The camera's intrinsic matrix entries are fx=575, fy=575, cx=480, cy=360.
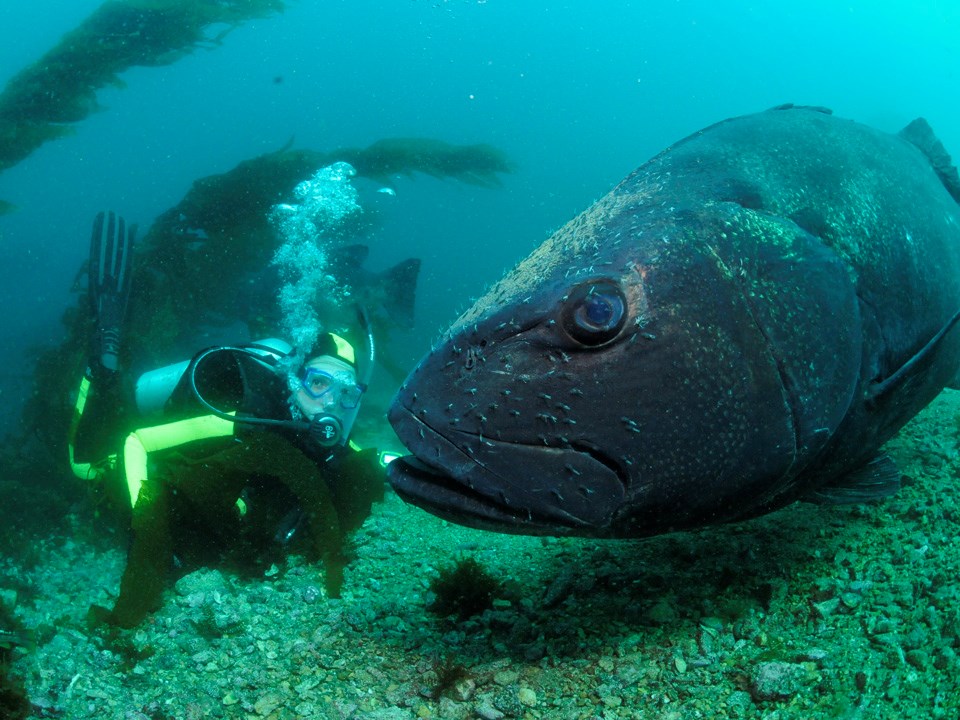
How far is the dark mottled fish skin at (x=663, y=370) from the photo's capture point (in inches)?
71.6

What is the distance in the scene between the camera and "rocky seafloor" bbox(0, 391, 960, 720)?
2107mm

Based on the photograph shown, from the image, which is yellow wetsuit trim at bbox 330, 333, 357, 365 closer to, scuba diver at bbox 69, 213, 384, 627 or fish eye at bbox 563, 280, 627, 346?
scuba diver at bbox 69, 213, 384, 627

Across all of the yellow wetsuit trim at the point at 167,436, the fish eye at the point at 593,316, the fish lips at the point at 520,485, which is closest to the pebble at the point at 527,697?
the fish lips at the point at 520,485

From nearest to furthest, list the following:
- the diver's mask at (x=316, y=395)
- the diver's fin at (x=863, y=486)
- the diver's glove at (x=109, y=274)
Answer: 1. the diver's fin at (x=863, y=486)
2. the diver's mask at (x=316, y=395)
3. the diver's glove at (x=109, y=274)

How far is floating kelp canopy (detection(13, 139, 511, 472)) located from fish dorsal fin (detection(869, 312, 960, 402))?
1100 centimetres

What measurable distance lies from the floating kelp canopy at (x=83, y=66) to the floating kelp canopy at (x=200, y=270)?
430cm

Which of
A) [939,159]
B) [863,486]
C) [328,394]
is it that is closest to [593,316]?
[863,486]

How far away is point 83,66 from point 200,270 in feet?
19.8

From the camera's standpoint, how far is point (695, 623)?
2.51 metres

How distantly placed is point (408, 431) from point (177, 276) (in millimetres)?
12397

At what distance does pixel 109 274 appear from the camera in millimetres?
9398

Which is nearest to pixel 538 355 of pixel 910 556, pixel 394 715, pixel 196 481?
pixel 394 715

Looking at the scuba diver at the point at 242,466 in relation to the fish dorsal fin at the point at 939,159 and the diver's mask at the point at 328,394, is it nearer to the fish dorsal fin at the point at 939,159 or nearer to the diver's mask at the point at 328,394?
the diver's mask at the point at 328,394

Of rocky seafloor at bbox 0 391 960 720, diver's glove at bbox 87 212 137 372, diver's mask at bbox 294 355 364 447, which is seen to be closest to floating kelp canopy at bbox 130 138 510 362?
diver's glove at bbox 87 212 137 372
